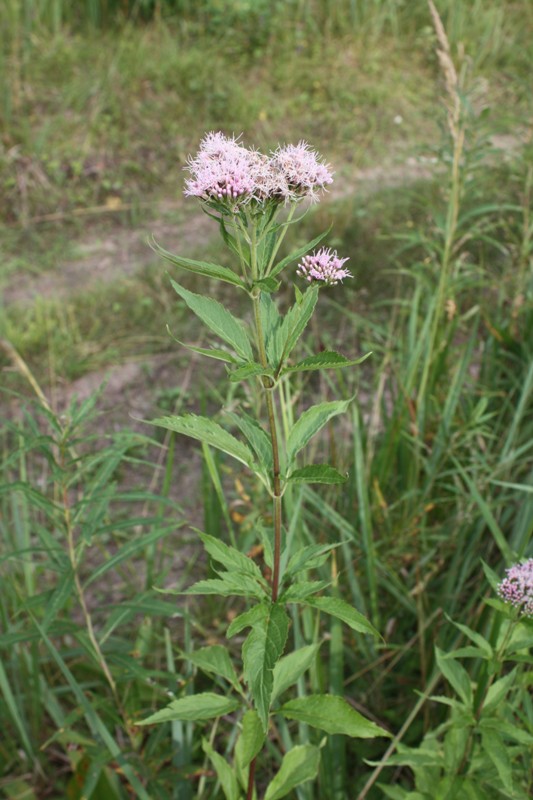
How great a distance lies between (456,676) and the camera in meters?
1.34

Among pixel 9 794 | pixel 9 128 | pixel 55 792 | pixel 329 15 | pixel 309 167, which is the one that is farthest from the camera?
pixel 329 15

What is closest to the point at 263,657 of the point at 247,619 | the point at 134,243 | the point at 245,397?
the point at 247,619

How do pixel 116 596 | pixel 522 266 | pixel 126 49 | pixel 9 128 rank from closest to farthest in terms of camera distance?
1. pixel 116 596
2. pixel 522 266
3. pixel 9 128
4. pixel 126 49

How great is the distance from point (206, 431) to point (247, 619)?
27 centimetres

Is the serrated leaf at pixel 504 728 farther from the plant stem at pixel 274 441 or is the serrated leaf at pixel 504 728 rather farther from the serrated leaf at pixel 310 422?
the serrated leaf at pixel 310 422

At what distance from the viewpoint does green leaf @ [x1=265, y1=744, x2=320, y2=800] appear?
1.29 metres

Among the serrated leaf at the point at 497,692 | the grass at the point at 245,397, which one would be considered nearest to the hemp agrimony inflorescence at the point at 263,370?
the grass at the point at 245,397

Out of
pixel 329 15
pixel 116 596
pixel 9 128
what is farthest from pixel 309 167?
pixel 329 15

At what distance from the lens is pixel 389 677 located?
1.90m

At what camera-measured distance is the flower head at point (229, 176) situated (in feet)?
3.27

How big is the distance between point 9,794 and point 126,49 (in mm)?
4459

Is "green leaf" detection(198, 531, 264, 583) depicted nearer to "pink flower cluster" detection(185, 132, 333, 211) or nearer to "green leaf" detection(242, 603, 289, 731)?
"green leaf" detection(242, 603, 289, 731)

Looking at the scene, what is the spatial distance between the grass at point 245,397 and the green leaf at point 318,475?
0.18 metres

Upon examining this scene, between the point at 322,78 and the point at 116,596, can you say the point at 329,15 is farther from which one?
the point at 116,596
